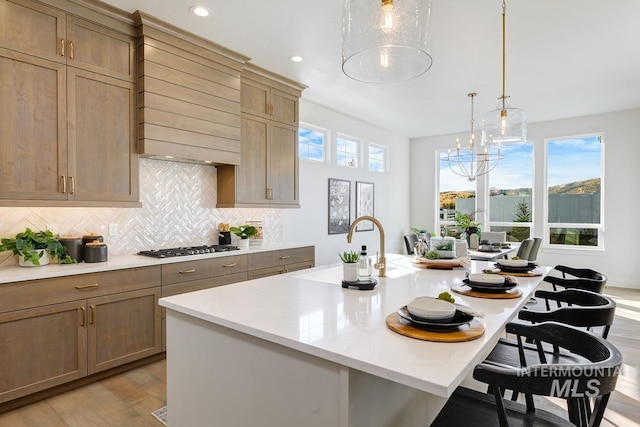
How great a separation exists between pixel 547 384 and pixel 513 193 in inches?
269

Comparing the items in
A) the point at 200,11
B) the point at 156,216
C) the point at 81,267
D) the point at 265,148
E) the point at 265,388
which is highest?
the point at 200,11

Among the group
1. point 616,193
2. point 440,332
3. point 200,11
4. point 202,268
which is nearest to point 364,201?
point 202,268

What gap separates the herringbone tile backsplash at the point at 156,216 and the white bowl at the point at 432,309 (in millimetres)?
2906

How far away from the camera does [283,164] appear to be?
4508mm

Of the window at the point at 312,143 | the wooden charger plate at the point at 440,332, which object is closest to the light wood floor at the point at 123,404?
the wooden charger plate at the point at 440,332

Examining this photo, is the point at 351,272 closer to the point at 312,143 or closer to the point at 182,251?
the point at 182,251

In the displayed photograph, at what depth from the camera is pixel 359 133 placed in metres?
6.53

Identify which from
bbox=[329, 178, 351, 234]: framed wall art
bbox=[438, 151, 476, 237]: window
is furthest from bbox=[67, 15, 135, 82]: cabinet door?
bbox=[438, 151, 476, 237]: window

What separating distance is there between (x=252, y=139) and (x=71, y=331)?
247cm

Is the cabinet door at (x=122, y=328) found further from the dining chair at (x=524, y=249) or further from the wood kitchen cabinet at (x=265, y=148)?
the dining chair at (x=524, y=249)

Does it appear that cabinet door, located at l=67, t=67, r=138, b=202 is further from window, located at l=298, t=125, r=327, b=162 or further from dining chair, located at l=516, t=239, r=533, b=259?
dining chair, located at l=516, t=239, r=533, b=259

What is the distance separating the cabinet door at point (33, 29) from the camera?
2.42m

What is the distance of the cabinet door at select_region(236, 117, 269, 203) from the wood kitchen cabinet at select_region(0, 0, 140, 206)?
1.15 m

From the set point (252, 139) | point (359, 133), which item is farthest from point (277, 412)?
point (359, 133)
